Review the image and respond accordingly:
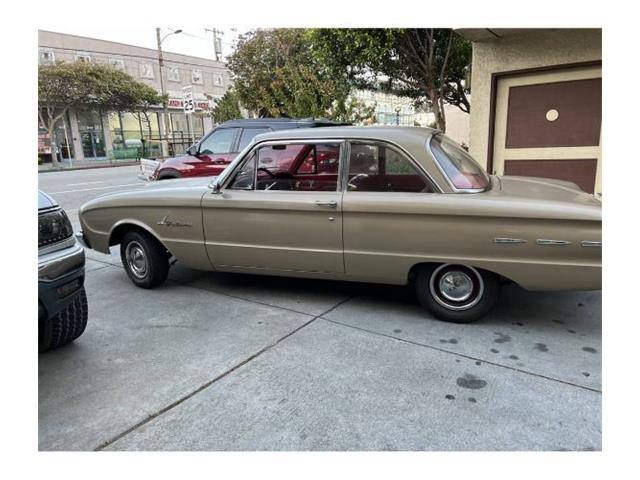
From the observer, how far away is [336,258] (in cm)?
383

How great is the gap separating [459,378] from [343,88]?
465 inches

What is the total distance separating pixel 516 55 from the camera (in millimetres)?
7078

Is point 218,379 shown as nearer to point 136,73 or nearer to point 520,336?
point 520,336

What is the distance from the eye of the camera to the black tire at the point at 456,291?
351 cm

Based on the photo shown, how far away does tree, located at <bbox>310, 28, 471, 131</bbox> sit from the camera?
29.2ft

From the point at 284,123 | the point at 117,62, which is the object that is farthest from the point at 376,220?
the point at 117,62

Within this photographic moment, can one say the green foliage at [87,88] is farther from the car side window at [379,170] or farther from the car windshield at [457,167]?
the car windshield at [457,167]

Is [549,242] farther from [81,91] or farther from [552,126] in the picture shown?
[81,91]

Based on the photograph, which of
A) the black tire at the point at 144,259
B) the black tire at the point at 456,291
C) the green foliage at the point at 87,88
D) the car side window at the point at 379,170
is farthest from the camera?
the green foliage at the point at 87,88

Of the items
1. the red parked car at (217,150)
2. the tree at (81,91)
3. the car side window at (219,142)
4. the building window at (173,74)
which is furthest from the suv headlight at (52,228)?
the building window at (173,74)

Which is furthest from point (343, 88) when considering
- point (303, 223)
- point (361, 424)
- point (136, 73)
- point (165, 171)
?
point (136, 73)

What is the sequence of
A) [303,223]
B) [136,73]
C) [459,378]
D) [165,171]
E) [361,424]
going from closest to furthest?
[361,424]
[459,378]
[303,223]
[165,171]
[136,73]

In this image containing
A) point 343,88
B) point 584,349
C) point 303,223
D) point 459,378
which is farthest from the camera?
point 343,88

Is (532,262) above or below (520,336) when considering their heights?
above
